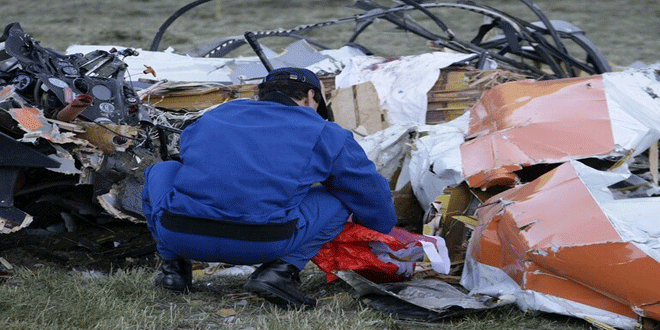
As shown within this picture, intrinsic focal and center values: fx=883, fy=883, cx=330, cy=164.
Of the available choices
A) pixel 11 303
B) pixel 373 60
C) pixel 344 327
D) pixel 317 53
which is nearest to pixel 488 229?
pixel 344 327

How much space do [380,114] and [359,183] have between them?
2.37 metres

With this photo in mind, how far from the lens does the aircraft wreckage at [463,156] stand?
3129mm

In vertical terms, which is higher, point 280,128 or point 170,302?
point 280,128

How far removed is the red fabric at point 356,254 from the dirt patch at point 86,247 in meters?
1.15

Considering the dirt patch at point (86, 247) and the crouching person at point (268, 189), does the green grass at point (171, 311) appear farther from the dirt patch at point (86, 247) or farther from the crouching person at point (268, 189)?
the dirt patch at point (86, 247)

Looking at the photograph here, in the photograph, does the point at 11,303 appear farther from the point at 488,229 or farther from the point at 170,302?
the point at 488,229

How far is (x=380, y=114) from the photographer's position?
220 inches

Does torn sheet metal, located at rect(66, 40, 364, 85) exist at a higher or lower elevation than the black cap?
lower

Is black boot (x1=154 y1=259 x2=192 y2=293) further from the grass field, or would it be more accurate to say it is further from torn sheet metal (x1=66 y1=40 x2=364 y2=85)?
the grass field

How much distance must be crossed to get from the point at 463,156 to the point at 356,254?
1108 mm

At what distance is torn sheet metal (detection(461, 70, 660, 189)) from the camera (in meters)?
4.12

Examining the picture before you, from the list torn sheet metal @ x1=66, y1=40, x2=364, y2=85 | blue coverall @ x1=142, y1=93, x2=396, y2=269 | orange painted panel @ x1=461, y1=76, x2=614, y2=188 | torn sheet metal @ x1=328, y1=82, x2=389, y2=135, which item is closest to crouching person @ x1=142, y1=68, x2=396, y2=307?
blue coverall @ x1=142, y1=93, x2=396, y2=269

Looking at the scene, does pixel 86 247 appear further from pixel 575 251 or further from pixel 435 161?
pixel 575 251

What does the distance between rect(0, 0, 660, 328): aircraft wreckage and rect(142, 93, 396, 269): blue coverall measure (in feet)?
0.99
